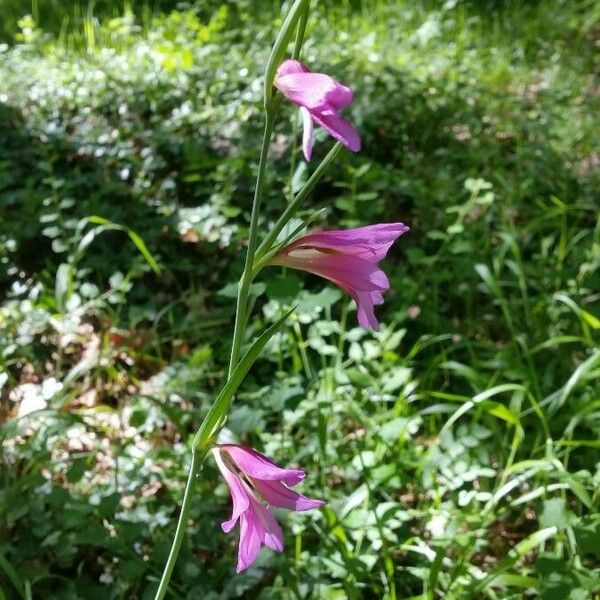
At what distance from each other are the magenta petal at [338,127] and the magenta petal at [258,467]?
0.35 meters

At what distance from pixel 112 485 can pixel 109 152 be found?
1513 millimetres

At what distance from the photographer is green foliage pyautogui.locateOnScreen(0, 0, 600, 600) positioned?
4.80 feet

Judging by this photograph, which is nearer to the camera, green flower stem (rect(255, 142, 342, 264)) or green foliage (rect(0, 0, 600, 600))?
green flower stem (rect(255, 142, 342, 264))

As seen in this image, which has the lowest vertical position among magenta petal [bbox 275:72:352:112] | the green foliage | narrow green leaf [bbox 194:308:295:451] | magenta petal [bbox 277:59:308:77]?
the green foliage

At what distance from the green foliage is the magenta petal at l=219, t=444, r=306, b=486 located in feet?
1.97

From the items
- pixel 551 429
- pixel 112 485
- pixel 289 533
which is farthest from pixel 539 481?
pixel 112 485

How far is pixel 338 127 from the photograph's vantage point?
743mm

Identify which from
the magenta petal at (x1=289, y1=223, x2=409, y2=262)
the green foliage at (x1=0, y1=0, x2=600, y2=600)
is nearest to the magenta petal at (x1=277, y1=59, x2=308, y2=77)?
the magenta petal at (x1=289, y1=223, x2=409, y2=262)

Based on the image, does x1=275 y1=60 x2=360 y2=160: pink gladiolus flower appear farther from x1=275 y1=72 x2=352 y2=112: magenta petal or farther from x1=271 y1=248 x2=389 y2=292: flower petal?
x1=271 y1=248 x2=389 y2=292: flower petal

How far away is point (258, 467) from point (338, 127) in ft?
1.25

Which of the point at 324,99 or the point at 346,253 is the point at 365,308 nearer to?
the point at 346,253

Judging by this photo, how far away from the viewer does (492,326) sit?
7.49 ft

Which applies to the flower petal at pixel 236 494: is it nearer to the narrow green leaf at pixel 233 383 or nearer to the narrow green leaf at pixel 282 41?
the narrow green leaf at pixel 233 383

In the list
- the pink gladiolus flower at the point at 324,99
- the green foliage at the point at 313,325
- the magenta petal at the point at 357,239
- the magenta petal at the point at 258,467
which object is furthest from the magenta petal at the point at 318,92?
the green foliage at the point at 313,325
